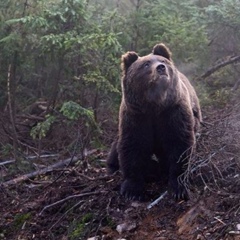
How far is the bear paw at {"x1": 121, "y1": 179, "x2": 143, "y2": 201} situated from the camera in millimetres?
7020

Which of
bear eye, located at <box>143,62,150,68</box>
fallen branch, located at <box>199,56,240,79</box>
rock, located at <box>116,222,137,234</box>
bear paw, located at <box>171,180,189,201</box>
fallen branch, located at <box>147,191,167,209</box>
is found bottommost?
rock, located at <box>116,222,137,234</box>

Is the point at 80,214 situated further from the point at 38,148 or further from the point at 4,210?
the point at 38,148

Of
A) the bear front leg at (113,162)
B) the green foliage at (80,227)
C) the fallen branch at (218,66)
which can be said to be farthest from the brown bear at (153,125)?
the fallen branch at (218,66)

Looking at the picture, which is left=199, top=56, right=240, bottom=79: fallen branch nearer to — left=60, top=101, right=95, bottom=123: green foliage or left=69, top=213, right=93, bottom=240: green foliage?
left=60, top=101, right=95, bottom=123: green foliage

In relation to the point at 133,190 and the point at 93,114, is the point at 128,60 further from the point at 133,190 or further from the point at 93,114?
the point at 93,114

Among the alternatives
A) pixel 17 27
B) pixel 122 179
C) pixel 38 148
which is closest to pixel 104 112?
pixel 38 148

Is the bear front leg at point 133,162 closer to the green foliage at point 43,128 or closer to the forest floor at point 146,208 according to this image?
the forest floor at point 146,208

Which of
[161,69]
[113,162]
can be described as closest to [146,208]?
[113,162]

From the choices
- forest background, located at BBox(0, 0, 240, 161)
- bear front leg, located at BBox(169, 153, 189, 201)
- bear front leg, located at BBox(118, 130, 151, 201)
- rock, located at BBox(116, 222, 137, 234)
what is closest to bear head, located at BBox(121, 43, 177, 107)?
bear front leg, located at BBox(118, 130, 151, 201)

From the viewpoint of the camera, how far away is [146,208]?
6852 millimetres

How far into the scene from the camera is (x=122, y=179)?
732cm

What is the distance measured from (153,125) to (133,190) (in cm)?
78

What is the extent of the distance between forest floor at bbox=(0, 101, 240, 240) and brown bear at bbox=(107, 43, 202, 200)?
0.19 metres

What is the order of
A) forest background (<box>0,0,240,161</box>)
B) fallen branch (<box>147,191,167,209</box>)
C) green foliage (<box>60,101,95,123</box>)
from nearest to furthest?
fallen branch (<box>147,191,167,209</box>), green foliage (<box>60,101,95,123</box>), forest background (<box>0,0,240,161</box>)
